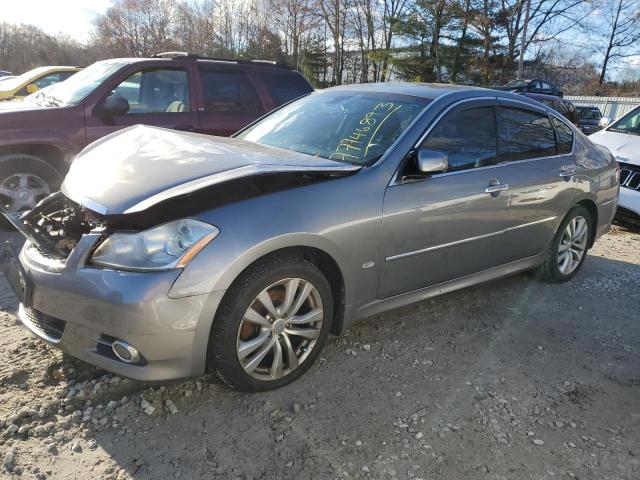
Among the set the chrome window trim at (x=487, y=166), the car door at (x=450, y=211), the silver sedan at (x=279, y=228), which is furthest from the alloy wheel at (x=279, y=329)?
the chrome window trim at (x=487, y=166)

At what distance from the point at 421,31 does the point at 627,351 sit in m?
34.1

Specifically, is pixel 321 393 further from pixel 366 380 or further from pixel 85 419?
pixel 85 419

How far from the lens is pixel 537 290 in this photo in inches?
176

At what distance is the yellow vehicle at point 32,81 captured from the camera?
9.35 m

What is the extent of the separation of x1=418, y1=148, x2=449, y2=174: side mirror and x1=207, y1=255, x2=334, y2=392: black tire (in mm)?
914

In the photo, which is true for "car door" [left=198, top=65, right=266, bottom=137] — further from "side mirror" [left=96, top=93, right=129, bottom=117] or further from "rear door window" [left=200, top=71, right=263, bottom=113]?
"side mirror" [left=96, top=93, right=129, bottom=117]

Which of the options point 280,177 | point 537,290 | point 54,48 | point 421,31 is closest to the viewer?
point 280,177

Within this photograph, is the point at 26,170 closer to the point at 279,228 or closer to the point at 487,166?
the point at 279,228

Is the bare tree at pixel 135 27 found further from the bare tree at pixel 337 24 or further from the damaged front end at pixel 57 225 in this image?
the damaged front end at pixel 57 225

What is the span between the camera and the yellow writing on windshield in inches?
125

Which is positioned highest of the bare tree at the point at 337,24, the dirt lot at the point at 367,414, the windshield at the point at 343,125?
the bare tree at the point at 337,24

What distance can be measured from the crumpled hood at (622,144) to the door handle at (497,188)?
4052 millimetres

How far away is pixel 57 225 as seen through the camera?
111 inches

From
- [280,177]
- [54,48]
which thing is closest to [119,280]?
[280,177]
